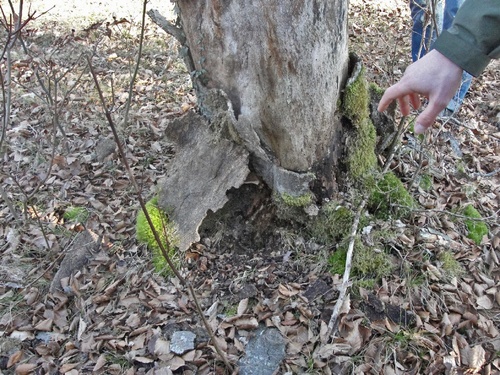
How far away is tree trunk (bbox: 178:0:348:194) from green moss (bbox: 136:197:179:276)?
0.92 metres

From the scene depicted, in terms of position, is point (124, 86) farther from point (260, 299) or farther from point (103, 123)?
point (260, 299)

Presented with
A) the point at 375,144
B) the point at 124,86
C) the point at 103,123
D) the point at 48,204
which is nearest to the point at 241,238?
the point at 375,144

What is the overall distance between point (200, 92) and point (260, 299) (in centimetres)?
164

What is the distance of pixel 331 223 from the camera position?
313 cm

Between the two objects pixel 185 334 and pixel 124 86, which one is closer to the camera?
pixel 185 334

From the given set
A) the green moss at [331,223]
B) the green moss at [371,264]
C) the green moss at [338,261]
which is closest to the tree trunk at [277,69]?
the green moss at [331,223]

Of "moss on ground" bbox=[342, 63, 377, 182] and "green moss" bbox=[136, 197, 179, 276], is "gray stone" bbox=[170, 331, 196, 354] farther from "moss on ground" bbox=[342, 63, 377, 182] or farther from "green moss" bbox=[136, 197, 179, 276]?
"moss on ground" bbox=[342, 63, 377, 182]

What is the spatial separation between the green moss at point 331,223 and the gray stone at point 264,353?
0.84 metres

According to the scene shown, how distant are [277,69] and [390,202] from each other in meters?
1.49

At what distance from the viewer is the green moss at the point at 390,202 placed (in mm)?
3248

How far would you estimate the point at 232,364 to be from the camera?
103 inches

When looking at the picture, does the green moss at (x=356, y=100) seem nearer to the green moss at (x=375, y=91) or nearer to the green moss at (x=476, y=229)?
the green moss at (x=375, y=91)

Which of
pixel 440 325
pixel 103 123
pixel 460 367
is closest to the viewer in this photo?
pixel 460 367

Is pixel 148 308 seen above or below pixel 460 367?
above
